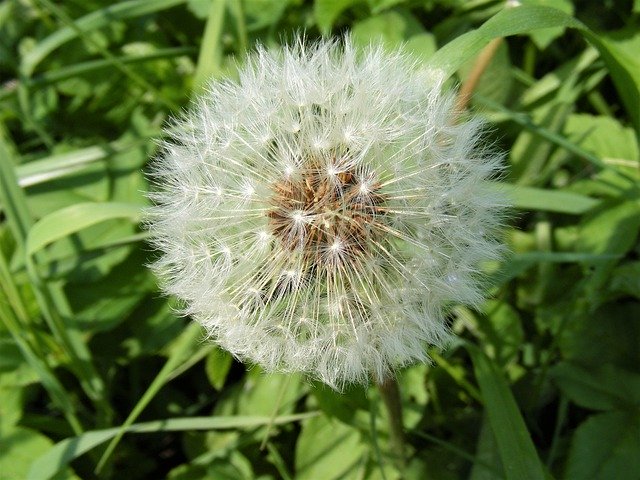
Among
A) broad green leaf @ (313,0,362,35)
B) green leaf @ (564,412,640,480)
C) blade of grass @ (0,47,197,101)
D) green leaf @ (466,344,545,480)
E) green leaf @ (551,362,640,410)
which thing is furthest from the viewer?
blade of grass @ (0,47,197,101)

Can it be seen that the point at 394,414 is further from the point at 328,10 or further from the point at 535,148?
the point at 328,10

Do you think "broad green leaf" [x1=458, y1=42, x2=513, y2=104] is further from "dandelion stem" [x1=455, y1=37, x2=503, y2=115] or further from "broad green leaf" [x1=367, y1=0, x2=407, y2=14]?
"broad green leaf" [x1=367, y1=0, x2=407, y2=14]

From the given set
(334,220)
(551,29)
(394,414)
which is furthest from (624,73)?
(394,414)

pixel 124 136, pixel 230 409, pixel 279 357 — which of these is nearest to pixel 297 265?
pixel 279 357

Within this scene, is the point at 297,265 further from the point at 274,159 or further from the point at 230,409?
the point at 230,409

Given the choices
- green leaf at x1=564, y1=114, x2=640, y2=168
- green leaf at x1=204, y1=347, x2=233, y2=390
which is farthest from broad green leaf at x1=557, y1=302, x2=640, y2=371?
green leaf at x1=204, y1=347, x2=233, y2=390
